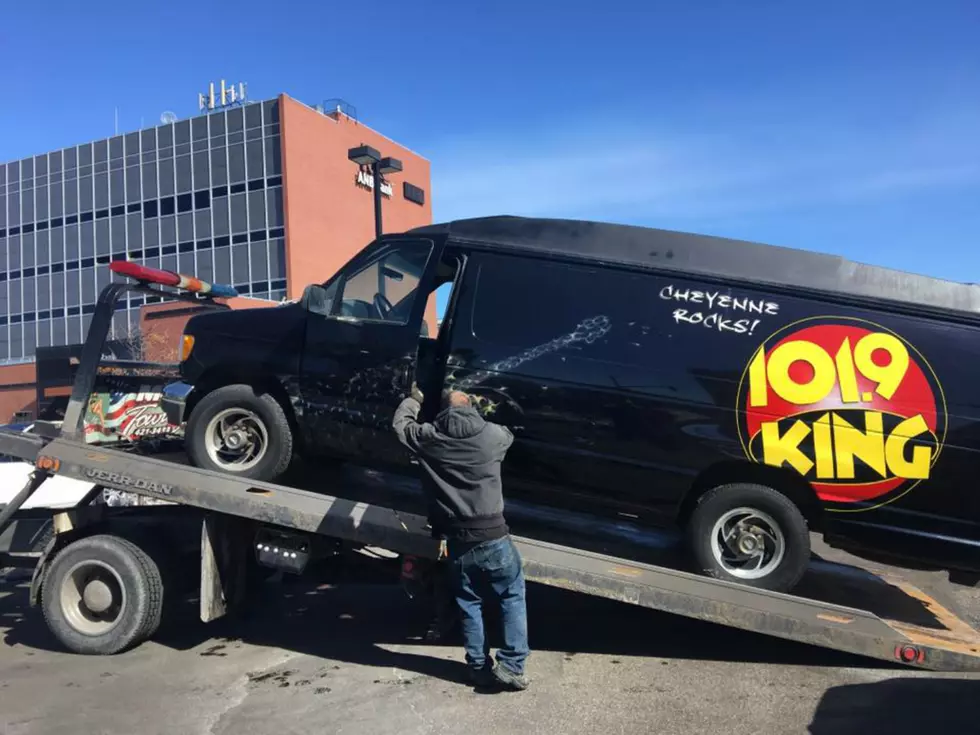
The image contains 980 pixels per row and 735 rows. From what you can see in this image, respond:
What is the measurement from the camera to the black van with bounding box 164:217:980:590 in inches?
181

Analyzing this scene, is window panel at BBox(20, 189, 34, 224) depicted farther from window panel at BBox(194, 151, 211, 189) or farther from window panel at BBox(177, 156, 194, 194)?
window panel at BBox(194, 151, 211, 189)

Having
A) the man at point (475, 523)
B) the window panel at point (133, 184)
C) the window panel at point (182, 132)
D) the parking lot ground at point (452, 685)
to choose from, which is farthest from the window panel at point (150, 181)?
the man at point (475, 523)

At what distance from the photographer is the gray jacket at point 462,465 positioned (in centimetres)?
454

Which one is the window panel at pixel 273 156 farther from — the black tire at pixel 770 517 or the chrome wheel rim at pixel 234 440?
the black tire at pixel 770 517

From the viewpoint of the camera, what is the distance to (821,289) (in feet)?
15.7

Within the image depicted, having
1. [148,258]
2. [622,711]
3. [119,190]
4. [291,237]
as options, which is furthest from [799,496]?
[119,190]

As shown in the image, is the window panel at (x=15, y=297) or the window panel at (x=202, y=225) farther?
the window panel at (x=15, y=297)

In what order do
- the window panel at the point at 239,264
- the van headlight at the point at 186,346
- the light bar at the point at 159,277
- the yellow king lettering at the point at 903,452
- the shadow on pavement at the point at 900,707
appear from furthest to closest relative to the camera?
the window panel at the point at 239,264
the light bar at the point at 159,277
the van headlight at the point at 186,346
the yellow king lettering at the point at 903,452
the shadow on pavement at the point at 900,707

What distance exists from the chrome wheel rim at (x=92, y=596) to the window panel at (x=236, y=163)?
38899mm

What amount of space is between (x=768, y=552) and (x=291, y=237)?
3747cm

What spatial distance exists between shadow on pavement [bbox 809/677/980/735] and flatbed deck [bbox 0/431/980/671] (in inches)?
8.5

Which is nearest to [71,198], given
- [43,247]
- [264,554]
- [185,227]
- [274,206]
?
[43,247]

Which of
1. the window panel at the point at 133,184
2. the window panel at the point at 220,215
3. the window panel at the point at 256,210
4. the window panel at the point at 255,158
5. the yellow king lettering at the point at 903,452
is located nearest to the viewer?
the yellow king lettering at the point at 903,452

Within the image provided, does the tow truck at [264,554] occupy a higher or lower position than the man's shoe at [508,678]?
higher
